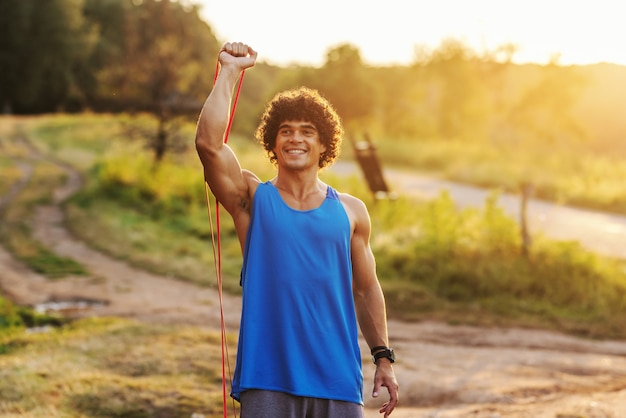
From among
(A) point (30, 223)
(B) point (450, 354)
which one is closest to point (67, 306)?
(B) point (450, 354)

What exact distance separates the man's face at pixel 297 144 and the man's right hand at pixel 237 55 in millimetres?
275

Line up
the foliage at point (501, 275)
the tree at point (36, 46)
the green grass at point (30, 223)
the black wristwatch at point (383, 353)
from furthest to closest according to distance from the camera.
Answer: the tree at point (36, 46) → the green grass at point (30, 223) → the foliage at point (501, 275) → the black wristwatch at point (383, 353)

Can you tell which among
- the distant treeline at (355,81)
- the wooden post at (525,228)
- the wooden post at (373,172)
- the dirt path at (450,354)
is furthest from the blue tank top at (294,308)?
the distant treeline at (355,81)

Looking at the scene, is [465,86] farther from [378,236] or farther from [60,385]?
[60,385]

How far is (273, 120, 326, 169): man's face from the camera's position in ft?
9.66

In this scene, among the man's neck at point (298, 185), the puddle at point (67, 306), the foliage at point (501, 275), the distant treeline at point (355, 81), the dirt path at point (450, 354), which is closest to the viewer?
the man's neck at point (298, 185)

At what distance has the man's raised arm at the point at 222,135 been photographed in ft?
9.30

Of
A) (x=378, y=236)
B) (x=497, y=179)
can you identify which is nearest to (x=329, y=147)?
(x=378, y=236)

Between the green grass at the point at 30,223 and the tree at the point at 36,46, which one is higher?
the tree at the point at 36,46

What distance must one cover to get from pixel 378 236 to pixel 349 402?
29.2ft

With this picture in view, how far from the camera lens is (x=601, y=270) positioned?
9773 millimetres

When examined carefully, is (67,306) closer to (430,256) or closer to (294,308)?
(430,256)

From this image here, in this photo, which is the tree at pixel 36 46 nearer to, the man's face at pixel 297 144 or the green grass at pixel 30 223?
the green grass at pixel 30 223

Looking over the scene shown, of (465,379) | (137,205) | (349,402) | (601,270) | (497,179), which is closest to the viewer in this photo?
(349,402)
